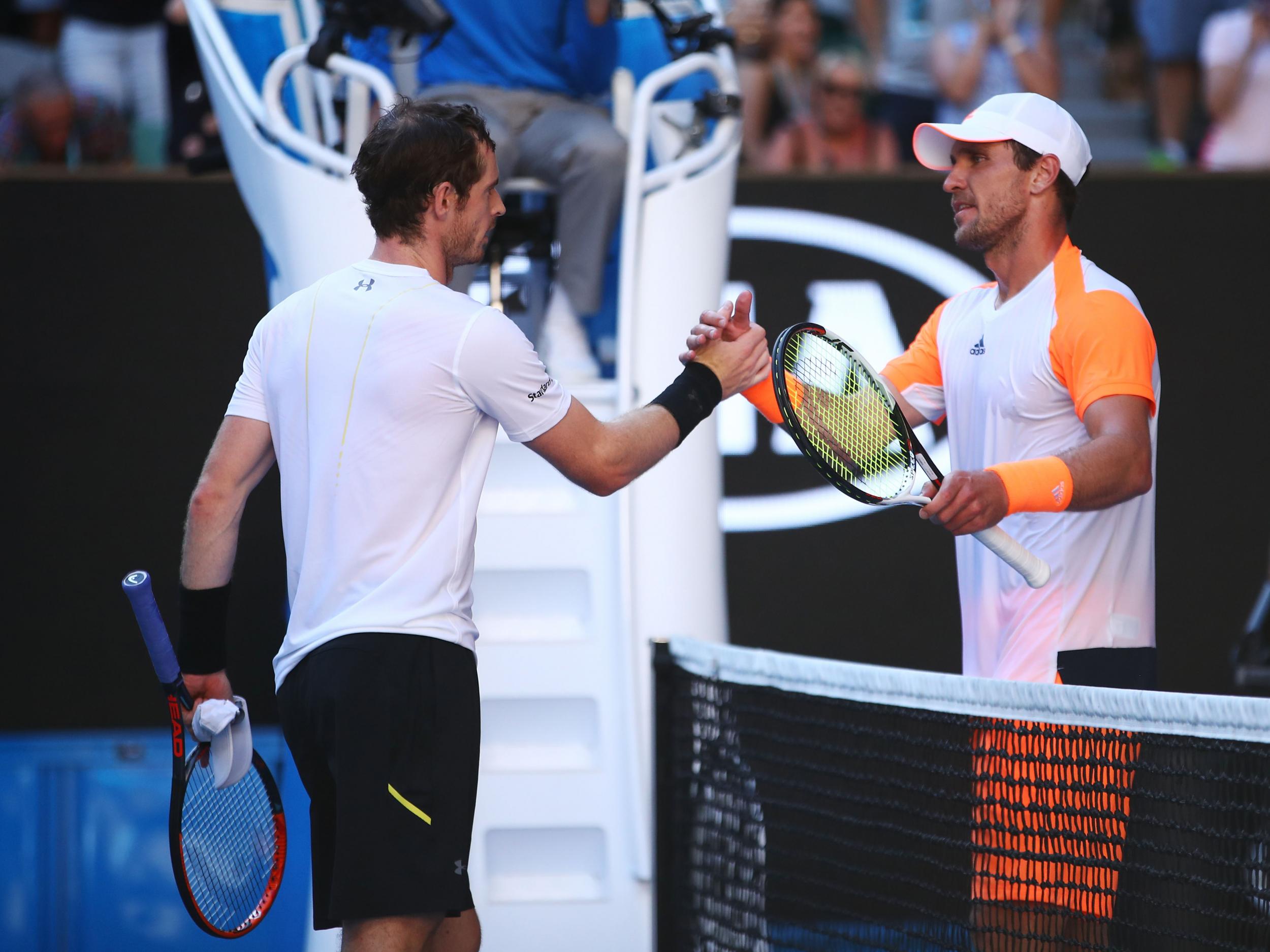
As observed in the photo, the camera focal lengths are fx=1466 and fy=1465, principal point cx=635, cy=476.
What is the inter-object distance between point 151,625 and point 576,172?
170 cm

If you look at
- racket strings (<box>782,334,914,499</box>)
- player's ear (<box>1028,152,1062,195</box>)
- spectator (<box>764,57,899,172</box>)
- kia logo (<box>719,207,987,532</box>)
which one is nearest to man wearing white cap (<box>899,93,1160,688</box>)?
player's ear (<box>1028,152,1062,195</box>)

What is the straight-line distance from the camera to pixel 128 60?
562 cm

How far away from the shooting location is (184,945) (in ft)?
12.7

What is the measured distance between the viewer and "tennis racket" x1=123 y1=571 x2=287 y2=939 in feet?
7.46

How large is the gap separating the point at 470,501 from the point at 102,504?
8.60ft

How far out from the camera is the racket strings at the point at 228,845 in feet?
7.88

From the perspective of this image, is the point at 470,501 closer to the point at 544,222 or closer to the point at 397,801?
the point at 397,801

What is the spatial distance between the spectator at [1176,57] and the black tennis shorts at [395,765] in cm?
486

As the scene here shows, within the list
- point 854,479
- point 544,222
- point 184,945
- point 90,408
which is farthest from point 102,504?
point 854,479

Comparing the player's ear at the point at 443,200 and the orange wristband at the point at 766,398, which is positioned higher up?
the player's ear at the point at 443,200

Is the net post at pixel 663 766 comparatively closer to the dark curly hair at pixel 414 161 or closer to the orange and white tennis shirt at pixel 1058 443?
the orange and white tennis shirt at pixel 1058 443

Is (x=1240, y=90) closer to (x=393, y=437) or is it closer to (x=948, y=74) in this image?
(x=948, y=74)

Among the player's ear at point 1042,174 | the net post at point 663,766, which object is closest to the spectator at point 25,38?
the net post at point 663,766

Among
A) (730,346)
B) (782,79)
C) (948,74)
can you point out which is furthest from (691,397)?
(948,74)
